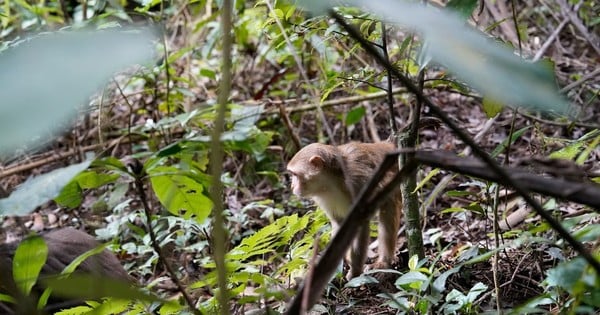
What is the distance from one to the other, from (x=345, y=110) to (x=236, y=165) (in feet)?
4.40

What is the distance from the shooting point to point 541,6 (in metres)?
7.84

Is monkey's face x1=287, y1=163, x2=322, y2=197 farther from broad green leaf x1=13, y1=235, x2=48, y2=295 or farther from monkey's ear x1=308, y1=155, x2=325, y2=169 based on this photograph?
broad green leaf x1=13, y1=235, x2=48, y2=295

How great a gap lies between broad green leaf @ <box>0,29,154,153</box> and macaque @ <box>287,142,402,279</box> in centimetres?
374

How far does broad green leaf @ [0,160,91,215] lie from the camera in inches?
58.1

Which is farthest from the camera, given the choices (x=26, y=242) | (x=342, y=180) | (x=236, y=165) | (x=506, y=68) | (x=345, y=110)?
(x=345, y=110)

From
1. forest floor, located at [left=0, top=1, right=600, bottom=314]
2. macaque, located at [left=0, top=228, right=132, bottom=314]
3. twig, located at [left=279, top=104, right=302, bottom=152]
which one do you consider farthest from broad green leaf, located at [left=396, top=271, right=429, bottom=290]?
twig, located at [left=279, top=104, right=302, bottom=152]

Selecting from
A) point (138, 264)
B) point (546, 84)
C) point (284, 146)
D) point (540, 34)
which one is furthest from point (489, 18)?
point (546, 84)

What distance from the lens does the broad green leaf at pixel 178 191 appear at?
6.77ft

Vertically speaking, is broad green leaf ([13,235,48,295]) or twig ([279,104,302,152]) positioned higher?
broad green leaf ([13,235,48,295])

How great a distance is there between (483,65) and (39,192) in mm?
1053

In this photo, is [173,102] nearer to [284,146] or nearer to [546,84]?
[284,146]

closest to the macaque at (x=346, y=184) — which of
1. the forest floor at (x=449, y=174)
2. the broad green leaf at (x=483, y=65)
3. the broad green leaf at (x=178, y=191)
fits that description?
the forest floor at (x=449, y=174)

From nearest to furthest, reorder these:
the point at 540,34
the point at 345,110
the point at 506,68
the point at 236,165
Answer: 1. the point at 506,68
2. the point at 236,165
3. the point at 345,110
4. the point at 540,34

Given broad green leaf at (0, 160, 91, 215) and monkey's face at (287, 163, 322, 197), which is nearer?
broad green leaf at (0, 160, 91, 215)
